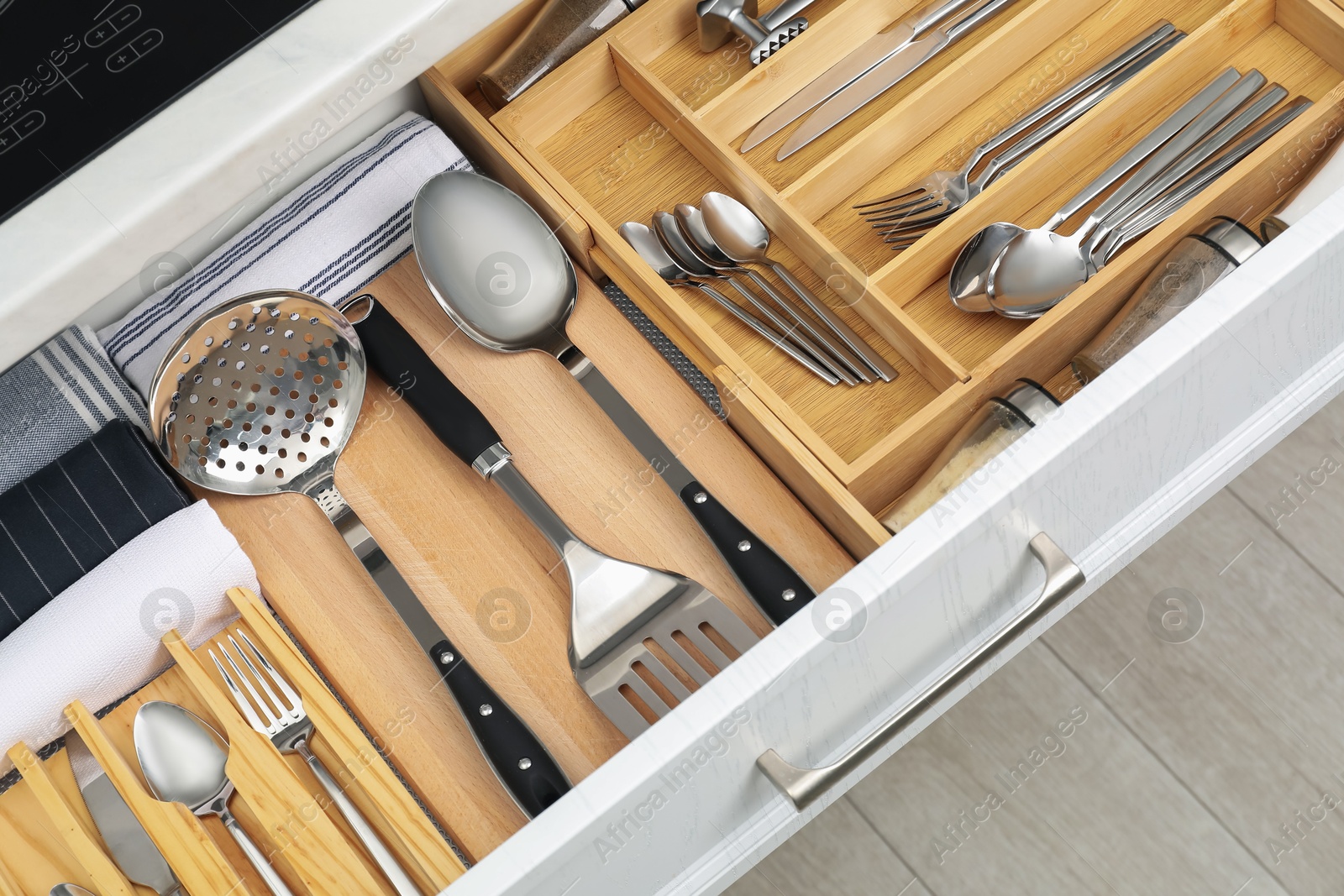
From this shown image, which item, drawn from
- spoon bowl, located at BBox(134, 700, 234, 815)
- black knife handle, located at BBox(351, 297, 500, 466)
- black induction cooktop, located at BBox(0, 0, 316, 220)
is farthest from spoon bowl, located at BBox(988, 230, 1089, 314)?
spoon bowl, located at BBox(134, 700, 234, 815)

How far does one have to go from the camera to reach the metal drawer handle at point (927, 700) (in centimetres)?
62

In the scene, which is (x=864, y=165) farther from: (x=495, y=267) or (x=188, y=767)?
(x=188, y=767)

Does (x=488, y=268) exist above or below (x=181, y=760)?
above

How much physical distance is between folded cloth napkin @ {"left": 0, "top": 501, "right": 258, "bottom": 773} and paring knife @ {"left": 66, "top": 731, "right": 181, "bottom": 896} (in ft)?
0.09

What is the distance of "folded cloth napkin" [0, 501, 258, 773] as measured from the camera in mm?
652

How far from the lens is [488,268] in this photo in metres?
0.76

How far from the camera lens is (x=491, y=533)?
73 centimetres

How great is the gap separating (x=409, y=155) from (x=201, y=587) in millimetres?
328

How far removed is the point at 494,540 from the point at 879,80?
0.45m

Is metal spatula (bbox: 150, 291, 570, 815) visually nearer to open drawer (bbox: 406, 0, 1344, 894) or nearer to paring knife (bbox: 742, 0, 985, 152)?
open drawer (bbox: 406, 0, 1344, 894)

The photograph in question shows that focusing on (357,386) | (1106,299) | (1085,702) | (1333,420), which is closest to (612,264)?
(357,386)

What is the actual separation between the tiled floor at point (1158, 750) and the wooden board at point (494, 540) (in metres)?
0.56

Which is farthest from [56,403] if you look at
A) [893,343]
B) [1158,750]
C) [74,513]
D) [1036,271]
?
[1158,750]

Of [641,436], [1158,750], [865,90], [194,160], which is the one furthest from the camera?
[1158,750]
